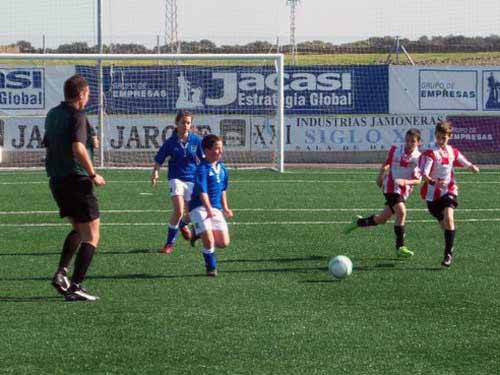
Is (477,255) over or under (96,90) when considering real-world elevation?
under

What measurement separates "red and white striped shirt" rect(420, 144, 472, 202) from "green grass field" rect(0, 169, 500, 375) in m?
0.77

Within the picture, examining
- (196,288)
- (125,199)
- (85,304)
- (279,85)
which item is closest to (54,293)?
(85,304)

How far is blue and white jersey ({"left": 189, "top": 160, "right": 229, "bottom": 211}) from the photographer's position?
10.9m

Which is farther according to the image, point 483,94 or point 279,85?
point 483,94

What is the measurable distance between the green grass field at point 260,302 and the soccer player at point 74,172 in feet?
0.91

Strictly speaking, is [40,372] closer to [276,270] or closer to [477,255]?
[276,270]

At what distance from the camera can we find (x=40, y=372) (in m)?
6.98

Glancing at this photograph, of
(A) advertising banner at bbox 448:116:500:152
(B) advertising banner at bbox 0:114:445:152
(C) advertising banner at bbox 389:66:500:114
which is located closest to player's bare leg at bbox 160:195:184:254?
(B) advertising banner at bbox 0:114:445:152

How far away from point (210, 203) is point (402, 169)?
102 inches

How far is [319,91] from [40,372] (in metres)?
21.7

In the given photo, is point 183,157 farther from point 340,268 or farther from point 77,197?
point 77,197

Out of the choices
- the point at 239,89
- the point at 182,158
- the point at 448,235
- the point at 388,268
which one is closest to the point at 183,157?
the point at 182,158

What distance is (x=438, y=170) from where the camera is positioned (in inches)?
466

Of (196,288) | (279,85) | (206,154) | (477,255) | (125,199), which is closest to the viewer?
(196,288)
